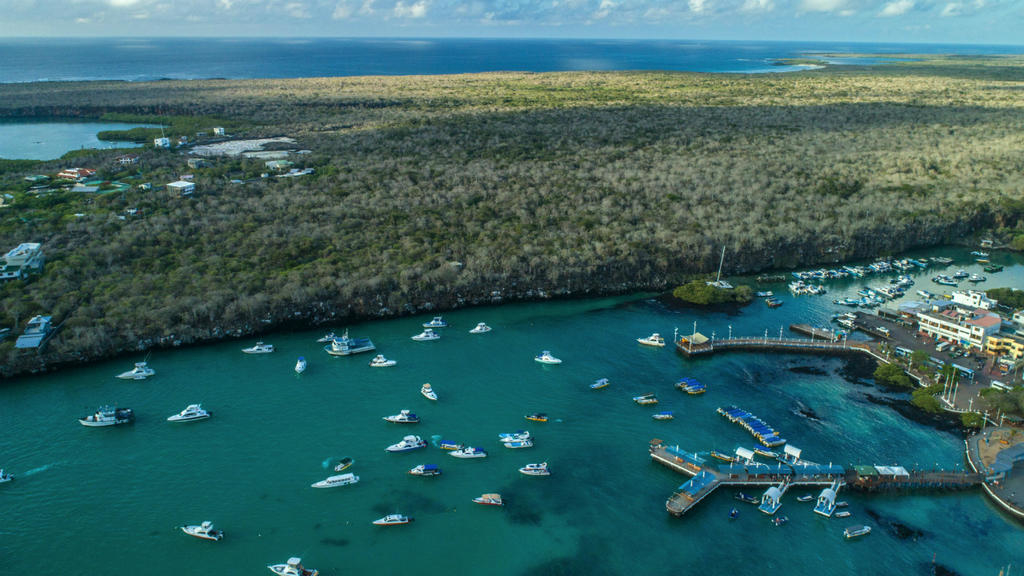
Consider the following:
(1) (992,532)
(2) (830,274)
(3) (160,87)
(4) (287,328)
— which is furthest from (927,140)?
(3) (160,87)

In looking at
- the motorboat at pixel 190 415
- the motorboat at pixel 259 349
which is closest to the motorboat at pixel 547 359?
the motorboat at pixel 259 349

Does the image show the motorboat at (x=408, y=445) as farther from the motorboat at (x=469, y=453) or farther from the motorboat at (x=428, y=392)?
the motorboat at (x=428, y=392)

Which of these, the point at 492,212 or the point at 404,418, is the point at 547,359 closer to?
the point at 404,418

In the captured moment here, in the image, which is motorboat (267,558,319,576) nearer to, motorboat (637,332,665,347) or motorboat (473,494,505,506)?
motorboat (473,494,505,506)

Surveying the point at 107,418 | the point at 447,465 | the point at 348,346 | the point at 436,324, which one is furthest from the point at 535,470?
the point at 107,418

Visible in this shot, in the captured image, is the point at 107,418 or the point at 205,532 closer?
the point at 205,532

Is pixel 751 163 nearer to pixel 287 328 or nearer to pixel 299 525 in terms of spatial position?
pixel 287 328

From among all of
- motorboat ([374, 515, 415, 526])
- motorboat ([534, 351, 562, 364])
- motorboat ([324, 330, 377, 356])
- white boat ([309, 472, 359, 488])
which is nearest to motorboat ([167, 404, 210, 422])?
motorboat ([324, 330, 377, 356])
